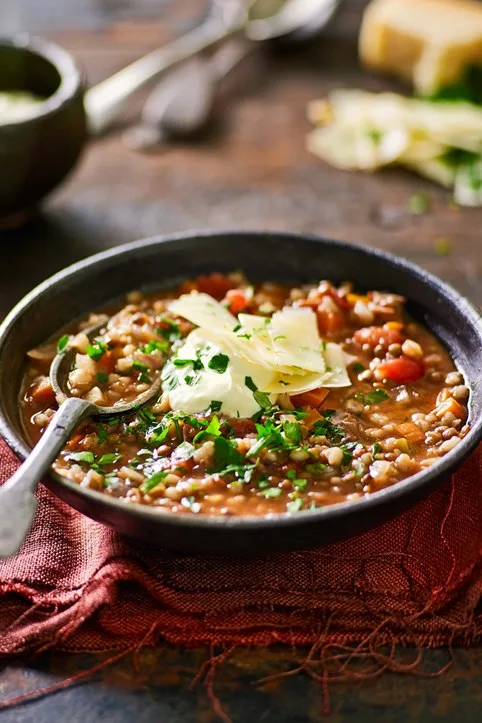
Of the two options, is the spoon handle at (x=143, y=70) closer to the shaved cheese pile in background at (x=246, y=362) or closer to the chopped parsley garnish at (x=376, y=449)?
the shaved cheese pile in background at (x=246, y=362)

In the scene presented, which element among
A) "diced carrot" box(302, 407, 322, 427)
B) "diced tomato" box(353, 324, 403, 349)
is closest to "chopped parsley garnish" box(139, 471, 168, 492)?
"diced carrot" box(302, 407, 322, 427)

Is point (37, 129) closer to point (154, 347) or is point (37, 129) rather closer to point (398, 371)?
point (154, 347)

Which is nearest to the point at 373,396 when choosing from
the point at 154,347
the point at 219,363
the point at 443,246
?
the point at 219,363

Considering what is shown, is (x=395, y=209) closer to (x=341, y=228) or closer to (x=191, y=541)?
(x=341, y=228)

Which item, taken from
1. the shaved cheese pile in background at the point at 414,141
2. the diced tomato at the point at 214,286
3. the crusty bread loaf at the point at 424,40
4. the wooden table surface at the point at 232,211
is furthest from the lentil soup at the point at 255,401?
the crusty bread loaf at the point at 424,40

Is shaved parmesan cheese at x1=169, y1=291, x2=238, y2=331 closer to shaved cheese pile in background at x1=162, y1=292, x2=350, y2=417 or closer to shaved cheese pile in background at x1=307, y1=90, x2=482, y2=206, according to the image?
shaved cheese pile in background at x1=162, y1=292, x2=350, y2=417

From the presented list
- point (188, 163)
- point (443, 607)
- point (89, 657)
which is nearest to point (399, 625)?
point (443, 607)
